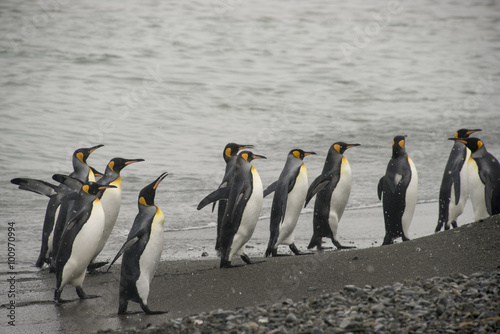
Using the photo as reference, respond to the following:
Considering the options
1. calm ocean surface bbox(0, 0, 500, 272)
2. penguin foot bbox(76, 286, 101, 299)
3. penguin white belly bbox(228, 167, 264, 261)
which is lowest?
penguin foot bbox(76, 286, 101, 299)

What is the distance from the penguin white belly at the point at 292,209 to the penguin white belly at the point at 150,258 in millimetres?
1522

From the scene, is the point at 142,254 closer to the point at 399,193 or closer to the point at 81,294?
the point at 81,294

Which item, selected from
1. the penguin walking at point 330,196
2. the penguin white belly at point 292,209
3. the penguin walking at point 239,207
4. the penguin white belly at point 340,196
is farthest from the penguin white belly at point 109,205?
the penguin white belly at point 340,196

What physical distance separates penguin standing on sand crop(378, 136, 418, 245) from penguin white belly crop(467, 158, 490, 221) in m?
0.51

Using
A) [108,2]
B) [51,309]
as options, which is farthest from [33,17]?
[51,309]

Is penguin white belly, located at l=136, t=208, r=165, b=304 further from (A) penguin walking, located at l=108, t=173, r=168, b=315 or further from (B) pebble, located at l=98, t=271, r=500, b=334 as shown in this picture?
(B) pebble, located at l=98, t=271, r=500, b=334

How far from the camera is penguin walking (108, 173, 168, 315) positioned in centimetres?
440

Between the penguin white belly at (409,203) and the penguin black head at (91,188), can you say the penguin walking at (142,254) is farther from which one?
the penguin white belly at (409,203)

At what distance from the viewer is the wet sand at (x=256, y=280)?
171 inches

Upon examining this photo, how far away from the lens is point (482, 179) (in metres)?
6.35

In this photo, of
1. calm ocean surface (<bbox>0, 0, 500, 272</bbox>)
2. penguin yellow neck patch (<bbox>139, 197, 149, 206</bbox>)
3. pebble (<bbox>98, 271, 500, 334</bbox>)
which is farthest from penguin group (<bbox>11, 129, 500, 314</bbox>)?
pebble (<bbox>98, 271, 500, 334</bbox>)

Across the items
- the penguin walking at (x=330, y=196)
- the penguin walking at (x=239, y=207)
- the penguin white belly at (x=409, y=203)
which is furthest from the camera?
the penguin white belly at (x=409, y=203)

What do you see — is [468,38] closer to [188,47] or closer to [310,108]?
[188,47]

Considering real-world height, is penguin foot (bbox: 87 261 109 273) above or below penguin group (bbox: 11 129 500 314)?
below
